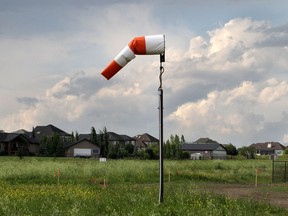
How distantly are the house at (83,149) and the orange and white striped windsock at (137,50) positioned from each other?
91.2 meters

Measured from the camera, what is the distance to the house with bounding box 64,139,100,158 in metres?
103

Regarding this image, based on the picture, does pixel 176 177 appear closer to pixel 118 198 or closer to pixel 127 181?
pixel 127 181

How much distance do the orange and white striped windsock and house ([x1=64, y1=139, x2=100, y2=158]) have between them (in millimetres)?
91166

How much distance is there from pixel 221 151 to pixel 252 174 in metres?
86.5

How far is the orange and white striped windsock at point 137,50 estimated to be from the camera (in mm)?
12055

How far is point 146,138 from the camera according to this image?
6093 inches

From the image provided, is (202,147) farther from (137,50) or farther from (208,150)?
(137,50)

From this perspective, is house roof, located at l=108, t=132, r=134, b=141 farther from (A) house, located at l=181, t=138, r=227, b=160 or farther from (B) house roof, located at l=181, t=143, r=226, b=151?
(A) house, located at l=181, t=138, r=227, b=160

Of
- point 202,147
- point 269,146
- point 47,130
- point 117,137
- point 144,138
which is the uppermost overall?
point 47,130

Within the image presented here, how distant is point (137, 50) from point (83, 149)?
9377 centimetres

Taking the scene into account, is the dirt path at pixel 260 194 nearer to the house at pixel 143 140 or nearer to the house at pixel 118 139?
the house at pixel 118 139

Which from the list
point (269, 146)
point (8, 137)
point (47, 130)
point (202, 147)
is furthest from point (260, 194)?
point (269, 146)

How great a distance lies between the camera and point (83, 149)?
104375 millimetres

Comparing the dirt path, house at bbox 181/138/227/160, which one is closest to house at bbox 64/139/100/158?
house at bbox 181/138/227/160
